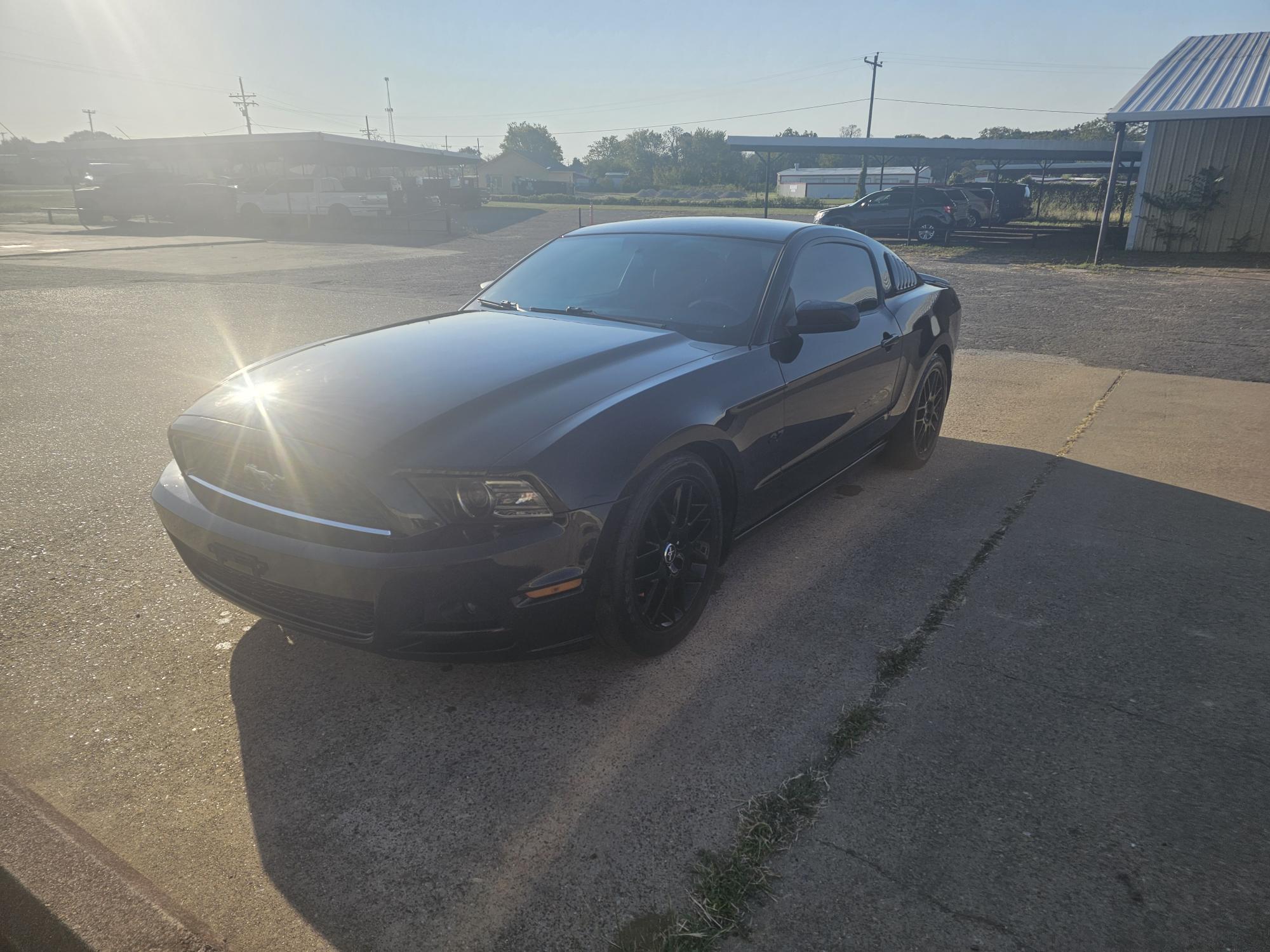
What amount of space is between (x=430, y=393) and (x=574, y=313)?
121cm

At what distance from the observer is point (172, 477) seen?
3043 millimetres

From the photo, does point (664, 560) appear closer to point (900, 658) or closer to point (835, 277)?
point (900, 658)

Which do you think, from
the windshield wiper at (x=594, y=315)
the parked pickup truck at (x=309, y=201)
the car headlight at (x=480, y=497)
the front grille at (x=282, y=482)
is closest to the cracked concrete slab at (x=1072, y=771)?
the car headlight at (x=480, y=497)

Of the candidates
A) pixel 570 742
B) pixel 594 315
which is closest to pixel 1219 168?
pixel 594 315

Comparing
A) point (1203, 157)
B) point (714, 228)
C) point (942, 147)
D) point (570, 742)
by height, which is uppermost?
point (942, 147)

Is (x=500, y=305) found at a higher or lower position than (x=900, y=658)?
higher

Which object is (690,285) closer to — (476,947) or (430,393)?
(430,393)

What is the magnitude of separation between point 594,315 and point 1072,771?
2.57 metres

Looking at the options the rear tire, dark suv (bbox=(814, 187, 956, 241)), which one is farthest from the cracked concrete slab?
the rear tire

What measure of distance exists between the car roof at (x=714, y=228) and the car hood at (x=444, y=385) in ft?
2.87

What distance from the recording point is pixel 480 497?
2494mm

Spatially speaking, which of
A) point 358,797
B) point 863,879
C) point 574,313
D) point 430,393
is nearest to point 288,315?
point 574,313

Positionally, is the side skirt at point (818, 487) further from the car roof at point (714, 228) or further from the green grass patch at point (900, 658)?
the car roof at point (714, 228)

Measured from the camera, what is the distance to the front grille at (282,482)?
2510mm
